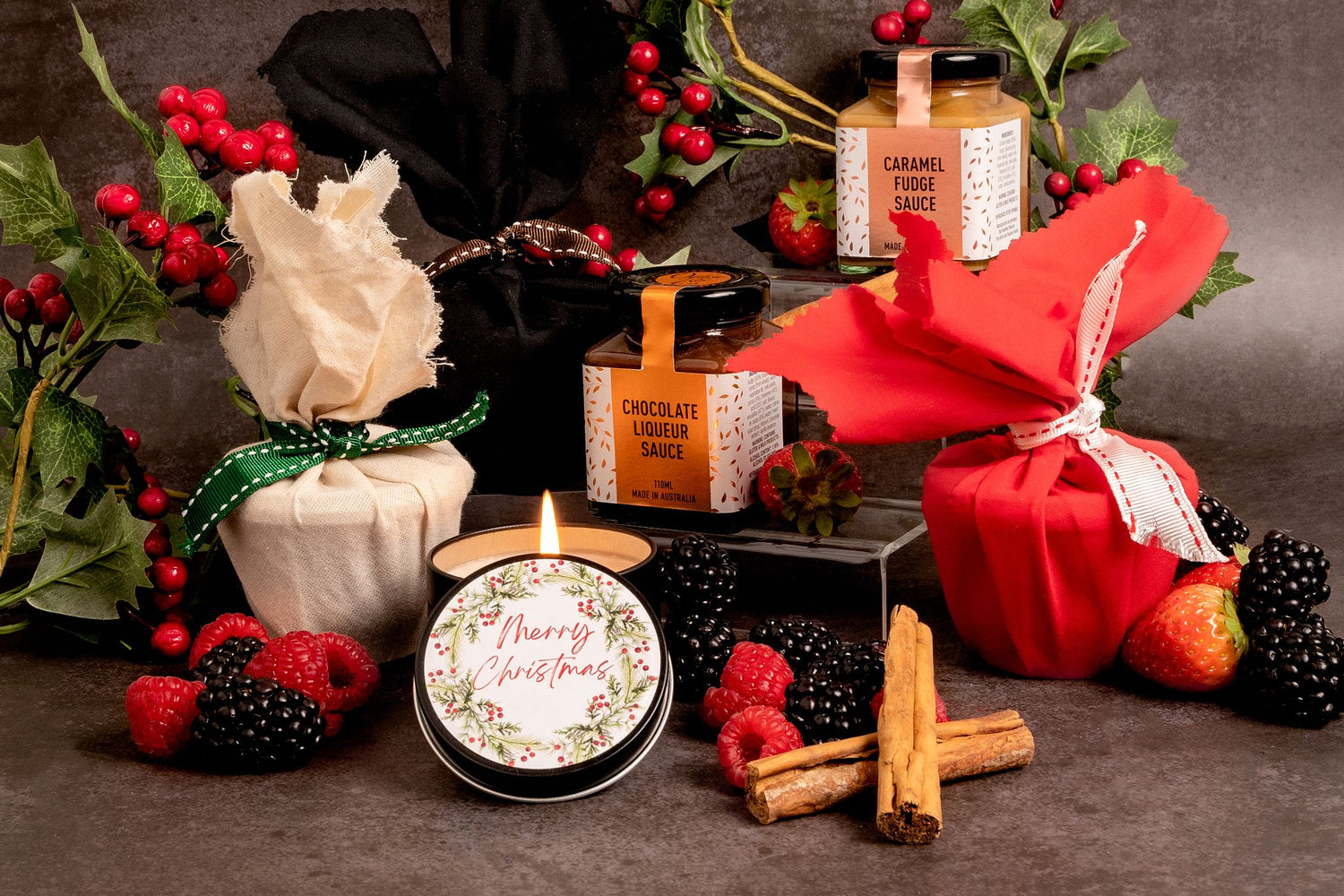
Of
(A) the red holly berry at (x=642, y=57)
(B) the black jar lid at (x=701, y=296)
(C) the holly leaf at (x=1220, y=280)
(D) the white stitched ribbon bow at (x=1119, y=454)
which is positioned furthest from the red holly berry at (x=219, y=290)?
(C) the holly leaf at (x=1220, y=280)

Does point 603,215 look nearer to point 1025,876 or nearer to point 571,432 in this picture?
point 571,432

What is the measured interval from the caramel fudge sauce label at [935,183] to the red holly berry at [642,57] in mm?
290

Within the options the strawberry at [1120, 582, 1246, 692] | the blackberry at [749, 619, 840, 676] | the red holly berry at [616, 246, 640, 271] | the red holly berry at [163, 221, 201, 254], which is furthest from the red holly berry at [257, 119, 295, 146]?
the strawberry at [1120, 582, 1246, 692]

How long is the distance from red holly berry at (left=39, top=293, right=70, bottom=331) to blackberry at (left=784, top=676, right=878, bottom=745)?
0.64 meters

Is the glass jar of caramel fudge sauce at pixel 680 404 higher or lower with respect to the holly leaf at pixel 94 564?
higher

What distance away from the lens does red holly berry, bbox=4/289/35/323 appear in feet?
3.87

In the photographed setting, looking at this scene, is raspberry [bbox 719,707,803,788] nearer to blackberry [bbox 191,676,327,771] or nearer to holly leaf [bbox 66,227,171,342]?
blackberry [bbox 191,676,327,771]

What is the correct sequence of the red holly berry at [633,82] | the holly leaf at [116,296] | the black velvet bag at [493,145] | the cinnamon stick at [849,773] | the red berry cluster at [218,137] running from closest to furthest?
the cinnamon stick at [849,773] → the holly leaf at [116,296] → the red berry cluster at [218,137] → the black velvet bag at [493,145] → the red holly berry at [633,82]

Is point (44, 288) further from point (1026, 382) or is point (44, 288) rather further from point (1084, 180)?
point (1084, 180)

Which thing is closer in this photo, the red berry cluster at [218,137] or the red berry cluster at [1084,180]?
the red berry cluster at [218,137]

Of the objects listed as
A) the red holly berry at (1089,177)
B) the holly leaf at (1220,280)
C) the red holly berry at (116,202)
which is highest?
the red holly berry at (116,202)

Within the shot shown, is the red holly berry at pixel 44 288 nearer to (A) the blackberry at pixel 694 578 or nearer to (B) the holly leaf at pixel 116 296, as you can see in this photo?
(B) the holly leaf at pixel 116 296

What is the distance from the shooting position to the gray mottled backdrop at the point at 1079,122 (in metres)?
1.74

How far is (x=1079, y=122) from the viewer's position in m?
1.76
